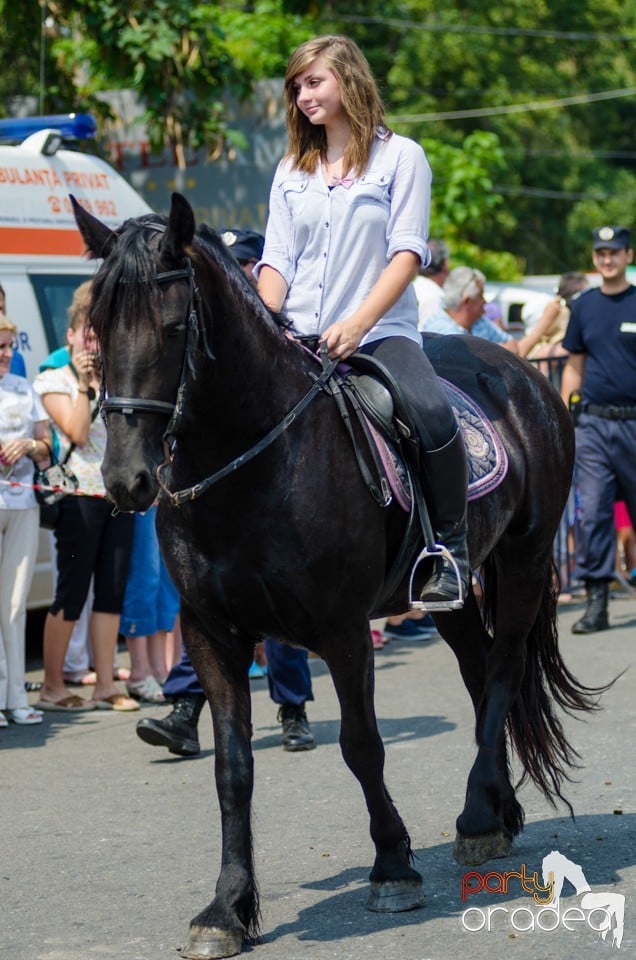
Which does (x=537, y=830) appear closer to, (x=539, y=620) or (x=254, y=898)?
(x=539, y=620)

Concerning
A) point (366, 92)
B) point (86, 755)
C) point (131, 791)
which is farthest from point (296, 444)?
point (86, 755)

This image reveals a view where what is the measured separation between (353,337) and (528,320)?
10.9 m

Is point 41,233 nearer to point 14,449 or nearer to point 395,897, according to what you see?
point 14,449

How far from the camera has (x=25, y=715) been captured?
27.7ft

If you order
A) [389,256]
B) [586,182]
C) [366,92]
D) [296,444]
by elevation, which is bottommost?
[586,182]

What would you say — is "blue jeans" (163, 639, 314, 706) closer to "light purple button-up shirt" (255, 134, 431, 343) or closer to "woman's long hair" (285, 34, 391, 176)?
"light purple button-up shirt" (255, 134, 431, 343)

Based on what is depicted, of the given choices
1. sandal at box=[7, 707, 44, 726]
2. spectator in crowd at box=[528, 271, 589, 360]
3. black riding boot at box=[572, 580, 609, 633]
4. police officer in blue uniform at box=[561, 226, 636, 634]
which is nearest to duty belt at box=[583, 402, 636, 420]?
police officer in blue uniform at box=[561, 226, 636, 634]

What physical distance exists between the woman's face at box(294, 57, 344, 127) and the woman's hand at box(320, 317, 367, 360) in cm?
72

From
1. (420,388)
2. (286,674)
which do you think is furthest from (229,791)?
(286,674)

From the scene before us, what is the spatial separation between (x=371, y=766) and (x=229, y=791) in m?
0.45

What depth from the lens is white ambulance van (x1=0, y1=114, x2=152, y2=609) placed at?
32.7 feet

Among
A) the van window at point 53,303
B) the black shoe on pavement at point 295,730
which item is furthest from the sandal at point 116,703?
the van window at point 53,303

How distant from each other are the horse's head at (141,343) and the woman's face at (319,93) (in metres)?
1.07

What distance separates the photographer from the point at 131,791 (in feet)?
22.9
